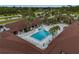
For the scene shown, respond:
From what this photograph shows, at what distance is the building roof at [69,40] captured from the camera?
2021mm

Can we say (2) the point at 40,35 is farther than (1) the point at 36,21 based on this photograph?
No

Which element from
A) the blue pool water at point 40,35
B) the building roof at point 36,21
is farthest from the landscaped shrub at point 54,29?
the building roof at point 36,21

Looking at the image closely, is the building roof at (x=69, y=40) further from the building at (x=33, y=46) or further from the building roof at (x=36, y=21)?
the building roof at (x=36, y=21)

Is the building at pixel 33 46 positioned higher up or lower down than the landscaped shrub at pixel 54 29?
lower down

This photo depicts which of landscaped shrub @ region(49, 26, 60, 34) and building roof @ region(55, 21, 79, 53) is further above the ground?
landscaped shrub @ region(49, 26, 60, 34)

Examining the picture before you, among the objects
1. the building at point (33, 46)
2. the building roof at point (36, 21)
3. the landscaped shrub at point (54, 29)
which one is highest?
the building roof at point (36, 21)

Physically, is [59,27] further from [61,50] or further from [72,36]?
[61,50]

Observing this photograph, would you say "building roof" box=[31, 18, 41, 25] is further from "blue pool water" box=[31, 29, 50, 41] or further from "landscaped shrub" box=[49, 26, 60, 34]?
"landscaped shrub" box=[49, 26, 60, 34]

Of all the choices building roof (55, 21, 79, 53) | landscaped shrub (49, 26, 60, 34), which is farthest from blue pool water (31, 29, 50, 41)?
building roof (55, 21, 79, 53)

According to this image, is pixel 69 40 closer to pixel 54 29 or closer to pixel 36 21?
pixel 54 29

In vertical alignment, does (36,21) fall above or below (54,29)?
above

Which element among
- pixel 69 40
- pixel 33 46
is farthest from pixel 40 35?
pixel 69 40

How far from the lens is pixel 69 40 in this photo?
2045mm

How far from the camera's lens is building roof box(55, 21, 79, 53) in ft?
6.63
